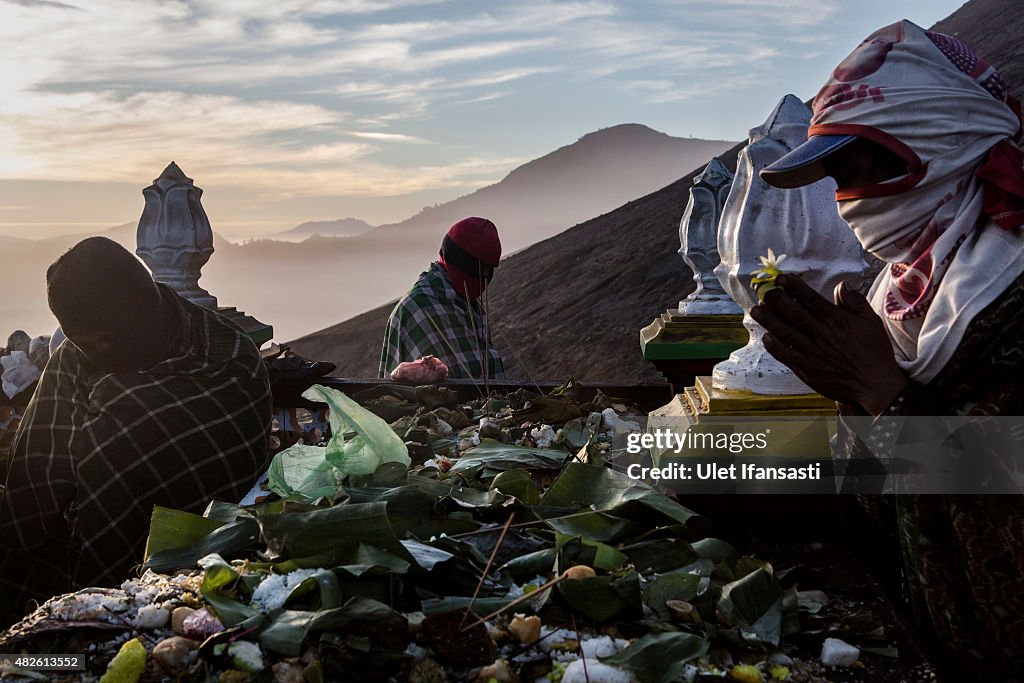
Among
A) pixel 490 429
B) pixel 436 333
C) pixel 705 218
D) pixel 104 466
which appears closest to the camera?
pixel 104 466

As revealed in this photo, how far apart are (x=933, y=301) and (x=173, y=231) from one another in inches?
166

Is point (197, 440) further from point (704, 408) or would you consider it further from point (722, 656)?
point (722, 656)

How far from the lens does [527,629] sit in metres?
1.86

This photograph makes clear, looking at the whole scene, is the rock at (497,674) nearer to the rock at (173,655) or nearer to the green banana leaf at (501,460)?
the rock at (173,655)

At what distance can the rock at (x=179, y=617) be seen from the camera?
6.09 ft

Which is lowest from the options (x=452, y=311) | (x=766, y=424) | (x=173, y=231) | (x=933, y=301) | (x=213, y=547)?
Result: (x=213, y=547)

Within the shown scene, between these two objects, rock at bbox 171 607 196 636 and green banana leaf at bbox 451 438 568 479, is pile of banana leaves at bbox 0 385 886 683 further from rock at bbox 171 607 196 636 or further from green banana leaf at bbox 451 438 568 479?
green banana leaf at bbox 451 438 568 479

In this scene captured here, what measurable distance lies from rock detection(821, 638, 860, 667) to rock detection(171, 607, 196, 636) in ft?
4.34

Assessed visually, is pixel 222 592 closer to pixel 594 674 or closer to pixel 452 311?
pixel 594 674

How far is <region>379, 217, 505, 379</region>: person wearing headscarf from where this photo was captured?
211 inches

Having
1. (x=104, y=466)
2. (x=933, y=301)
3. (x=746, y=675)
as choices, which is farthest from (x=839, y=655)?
(x=104, y=466)

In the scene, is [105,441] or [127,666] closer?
[127,666]

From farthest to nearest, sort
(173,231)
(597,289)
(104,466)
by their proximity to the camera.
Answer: (597,289)
(173,231)
(104,466)

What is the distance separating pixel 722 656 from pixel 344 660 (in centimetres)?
77
